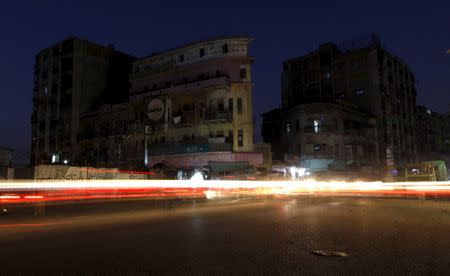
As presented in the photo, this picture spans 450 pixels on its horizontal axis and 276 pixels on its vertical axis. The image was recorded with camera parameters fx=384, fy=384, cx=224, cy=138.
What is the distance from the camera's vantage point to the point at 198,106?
42.3 meters

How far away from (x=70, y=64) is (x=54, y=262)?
5082 centimetres

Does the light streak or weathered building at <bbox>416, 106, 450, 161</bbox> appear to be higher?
weathered building at <bbox>416, 106, 450, 161</bbox>

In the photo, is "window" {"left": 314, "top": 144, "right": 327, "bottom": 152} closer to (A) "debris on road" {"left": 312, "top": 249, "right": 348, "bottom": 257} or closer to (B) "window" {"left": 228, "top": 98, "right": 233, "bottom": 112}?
(B) "window" {"left": 228, "top": 98, "right": 233, "bottom": 112}

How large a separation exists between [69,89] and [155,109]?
15.5 m

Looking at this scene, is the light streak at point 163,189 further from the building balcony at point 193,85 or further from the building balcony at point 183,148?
the building balcony at point 193,85

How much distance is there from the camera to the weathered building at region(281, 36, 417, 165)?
5122 cm

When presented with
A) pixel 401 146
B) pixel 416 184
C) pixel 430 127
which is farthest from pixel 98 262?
pixel 430 127

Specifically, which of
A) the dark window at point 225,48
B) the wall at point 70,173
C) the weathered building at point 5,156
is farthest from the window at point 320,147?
the weathered building at point 5,156

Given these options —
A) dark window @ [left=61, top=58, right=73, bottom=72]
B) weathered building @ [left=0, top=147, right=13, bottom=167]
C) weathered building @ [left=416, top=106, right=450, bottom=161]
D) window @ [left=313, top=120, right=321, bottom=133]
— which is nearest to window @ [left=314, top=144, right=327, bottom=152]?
window @ [left=313, top=120, right=321, bottom=133]

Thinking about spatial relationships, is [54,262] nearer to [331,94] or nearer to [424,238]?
[424,238]

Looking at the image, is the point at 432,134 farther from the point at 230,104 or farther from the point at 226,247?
the point at 226,247

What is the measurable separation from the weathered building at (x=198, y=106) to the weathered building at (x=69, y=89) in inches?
371

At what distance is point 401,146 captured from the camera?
185 feet

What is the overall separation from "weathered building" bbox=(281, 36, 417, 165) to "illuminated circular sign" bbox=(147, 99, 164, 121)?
22230 mm
